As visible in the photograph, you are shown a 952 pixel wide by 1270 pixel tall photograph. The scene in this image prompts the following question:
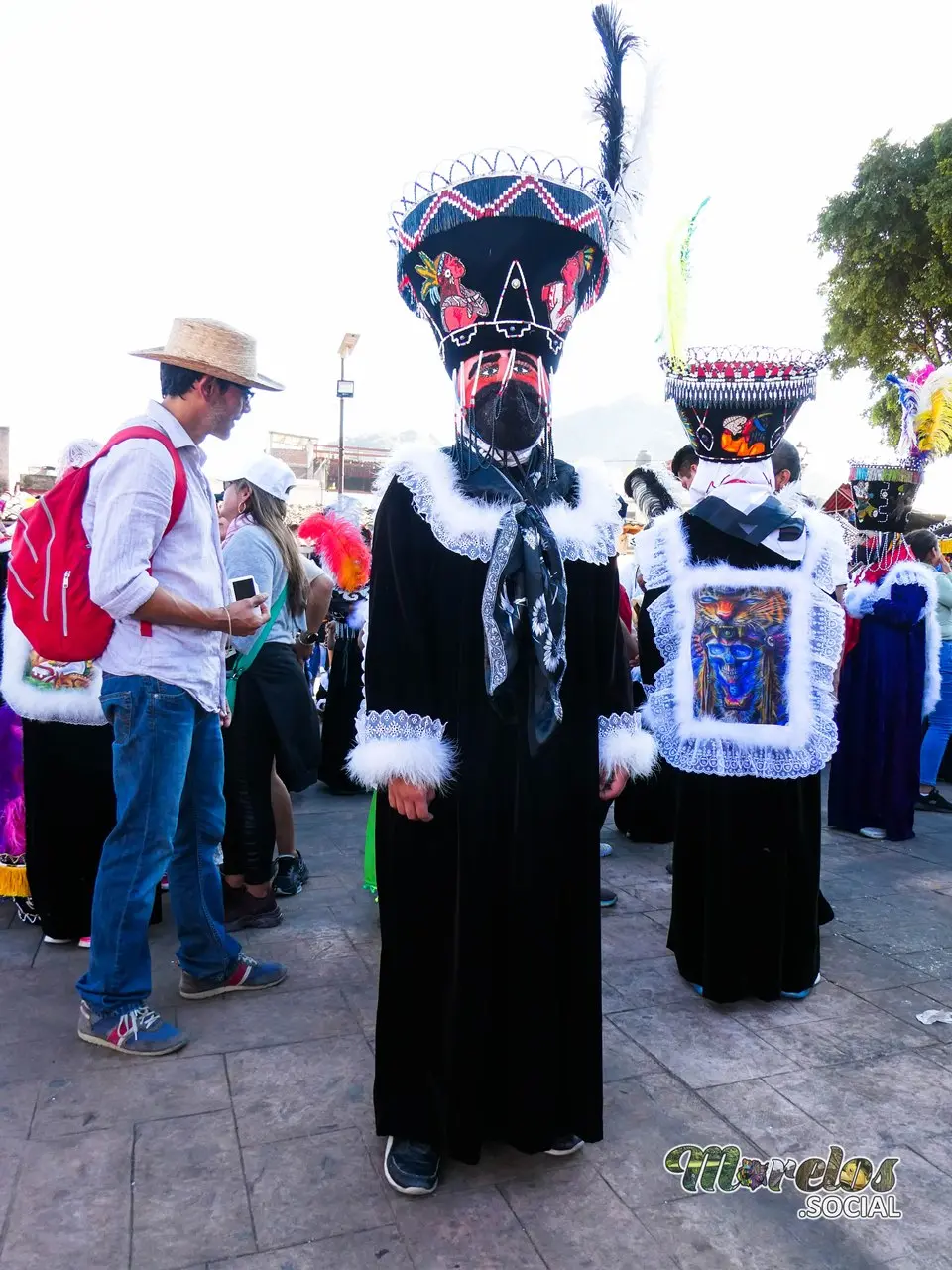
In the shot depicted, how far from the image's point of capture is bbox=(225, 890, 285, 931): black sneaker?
3.97 meters

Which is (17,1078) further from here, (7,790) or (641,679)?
(641,679)

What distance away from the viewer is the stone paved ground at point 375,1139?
6.72 ft

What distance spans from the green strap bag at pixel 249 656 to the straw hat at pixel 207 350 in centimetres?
117

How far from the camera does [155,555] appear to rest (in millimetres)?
2822

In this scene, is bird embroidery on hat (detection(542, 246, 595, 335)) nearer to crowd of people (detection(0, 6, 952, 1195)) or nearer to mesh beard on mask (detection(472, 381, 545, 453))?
crowd of people (detection(0, 6, 952, 1195))

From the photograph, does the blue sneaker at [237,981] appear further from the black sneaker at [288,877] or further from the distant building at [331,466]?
the distant building at [331,466]

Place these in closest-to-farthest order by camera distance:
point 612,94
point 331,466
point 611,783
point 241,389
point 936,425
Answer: point 611,783, point 612,94, point 241,389, point 936,425, point 331,466

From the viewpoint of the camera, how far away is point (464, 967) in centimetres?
225

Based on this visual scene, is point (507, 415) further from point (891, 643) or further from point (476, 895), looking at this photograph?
point (891, 643)

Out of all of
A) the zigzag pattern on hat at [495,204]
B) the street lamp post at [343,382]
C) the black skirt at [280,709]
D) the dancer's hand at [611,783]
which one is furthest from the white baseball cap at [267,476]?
the street lamp post at [343,382]

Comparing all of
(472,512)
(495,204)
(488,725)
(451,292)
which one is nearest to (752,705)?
(488,725)

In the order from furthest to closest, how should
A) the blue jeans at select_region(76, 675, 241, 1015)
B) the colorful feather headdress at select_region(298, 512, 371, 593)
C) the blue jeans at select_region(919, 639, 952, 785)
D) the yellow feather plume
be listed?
1. the blue jeans at select_region(919, 639, 952, 785)
2. the yellow feather plume
3. the colorful feather headdress at select_region(298, 512, 371, 593)
4. the blue jeans at select_region(76, 675, 241, 1015)

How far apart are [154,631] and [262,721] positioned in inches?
50.7

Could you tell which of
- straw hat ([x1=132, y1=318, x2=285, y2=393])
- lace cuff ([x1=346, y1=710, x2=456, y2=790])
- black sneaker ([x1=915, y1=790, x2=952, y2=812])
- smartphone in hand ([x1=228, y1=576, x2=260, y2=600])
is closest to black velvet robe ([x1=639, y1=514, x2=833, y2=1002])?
lace cuff ([x1=346, y1=710, x2=456, y2=790])
